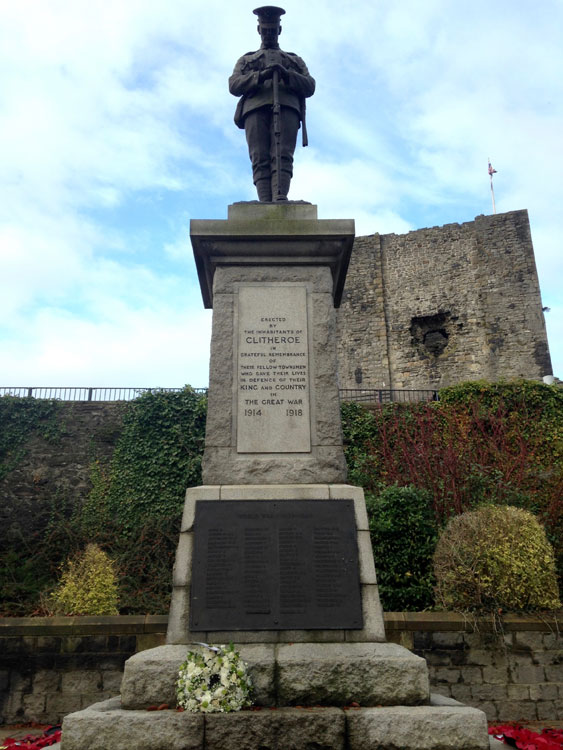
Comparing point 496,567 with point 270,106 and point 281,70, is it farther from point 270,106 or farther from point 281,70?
point 281,70

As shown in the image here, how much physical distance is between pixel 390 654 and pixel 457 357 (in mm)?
26478

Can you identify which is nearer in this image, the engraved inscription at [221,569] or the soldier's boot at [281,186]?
the engraved inscription at [221,569]

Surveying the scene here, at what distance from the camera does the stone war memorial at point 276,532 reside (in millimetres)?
3324

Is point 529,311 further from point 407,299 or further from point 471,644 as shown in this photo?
point 471,644

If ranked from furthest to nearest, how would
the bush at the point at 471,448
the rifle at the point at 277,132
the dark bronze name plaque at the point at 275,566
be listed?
the bush at the point at 471,448, the rifle at the point at 277,132, the dark bronze name plaque at the point at 275,566

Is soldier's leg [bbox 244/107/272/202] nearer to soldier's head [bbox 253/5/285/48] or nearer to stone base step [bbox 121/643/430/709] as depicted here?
soldier's head [bbox 253/5/285/48]

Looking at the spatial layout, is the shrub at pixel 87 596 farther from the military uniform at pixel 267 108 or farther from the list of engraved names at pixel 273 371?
the military uniform at pixel 267 108

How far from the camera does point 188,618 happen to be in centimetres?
394

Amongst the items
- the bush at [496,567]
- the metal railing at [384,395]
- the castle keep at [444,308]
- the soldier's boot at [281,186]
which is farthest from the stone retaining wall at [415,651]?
the castle keep at [444,308]

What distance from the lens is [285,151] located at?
5566 millimetres

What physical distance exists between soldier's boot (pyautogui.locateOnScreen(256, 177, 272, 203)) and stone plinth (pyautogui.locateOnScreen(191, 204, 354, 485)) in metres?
0.43

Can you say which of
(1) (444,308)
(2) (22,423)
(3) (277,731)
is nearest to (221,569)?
(3) (277,731)

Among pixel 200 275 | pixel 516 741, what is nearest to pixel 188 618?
pixel 516 741

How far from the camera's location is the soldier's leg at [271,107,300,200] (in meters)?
5.52
